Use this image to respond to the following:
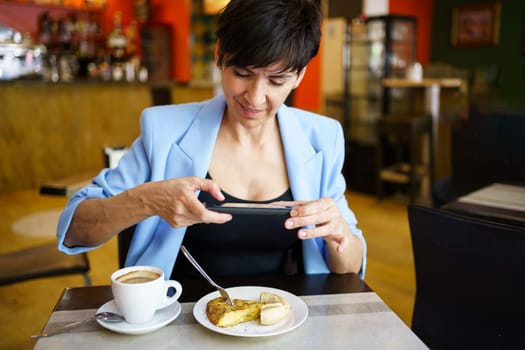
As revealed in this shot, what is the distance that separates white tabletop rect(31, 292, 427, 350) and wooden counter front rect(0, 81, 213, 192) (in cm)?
441

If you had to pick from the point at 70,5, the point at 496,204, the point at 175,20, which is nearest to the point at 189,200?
the point at 496,204

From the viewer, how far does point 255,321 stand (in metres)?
0.92

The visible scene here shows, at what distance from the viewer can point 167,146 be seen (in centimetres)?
133

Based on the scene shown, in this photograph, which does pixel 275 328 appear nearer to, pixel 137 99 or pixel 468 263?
pixel 468 263

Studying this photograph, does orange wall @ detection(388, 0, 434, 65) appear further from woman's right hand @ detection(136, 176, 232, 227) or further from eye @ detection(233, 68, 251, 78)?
woman's right hand @ detection(136, 176, 232, 227)

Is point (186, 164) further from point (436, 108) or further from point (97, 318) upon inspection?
point (436, 108)

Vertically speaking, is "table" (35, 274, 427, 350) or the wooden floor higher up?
"table" (35, 274, 427, 350)

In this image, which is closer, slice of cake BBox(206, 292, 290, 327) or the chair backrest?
slice of cake BBox(206, 292, 290, 327)

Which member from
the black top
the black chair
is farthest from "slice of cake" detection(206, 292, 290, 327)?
the black chair

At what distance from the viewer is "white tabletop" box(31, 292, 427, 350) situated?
0.84 m

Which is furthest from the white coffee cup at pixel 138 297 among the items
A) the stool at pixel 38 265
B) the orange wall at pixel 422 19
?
the orange wall at pixel 422 19

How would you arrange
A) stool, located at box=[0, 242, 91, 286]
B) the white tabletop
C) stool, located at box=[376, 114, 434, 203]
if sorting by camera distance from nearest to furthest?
the white tabletop < stool, located at box=[0, 242, 91, 286] < stool, located at box=[376, 114, 434, 203]

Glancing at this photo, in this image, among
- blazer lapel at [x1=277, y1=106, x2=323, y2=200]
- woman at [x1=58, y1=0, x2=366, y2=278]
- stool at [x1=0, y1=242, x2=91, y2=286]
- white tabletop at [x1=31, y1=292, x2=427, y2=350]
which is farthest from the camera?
stool at [x1=0, y1=242, x2=91, y2=286]

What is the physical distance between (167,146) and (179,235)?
25cm
